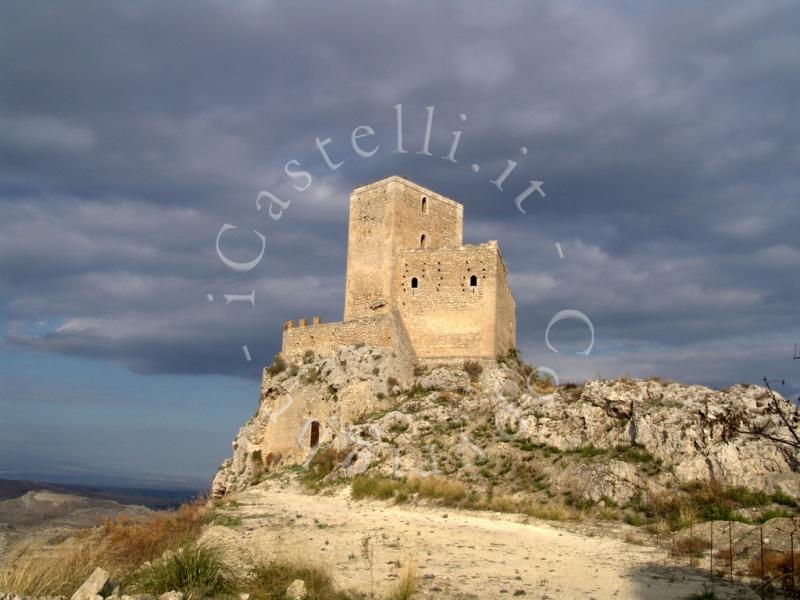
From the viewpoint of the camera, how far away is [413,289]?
27328 mm

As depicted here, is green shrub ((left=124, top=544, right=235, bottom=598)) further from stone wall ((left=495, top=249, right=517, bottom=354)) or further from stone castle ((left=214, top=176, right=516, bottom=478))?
stone wall ((left=495, top=249, right=517, bottom=354))

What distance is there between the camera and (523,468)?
58.0ft

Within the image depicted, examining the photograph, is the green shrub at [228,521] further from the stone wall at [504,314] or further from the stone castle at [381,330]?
the stone wall at [504,314]

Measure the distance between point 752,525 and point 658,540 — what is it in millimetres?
1776

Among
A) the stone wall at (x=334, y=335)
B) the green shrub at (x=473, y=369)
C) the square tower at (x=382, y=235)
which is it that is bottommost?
the green shrub at (x=473, y=369)

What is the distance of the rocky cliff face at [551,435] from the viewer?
15312 mm

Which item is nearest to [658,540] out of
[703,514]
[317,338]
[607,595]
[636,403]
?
[703,514]

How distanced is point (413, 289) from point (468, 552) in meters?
16.6

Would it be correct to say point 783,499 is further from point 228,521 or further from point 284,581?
point 228,521

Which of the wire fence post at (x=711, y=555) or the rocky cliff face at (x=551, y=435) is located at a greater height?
the rocky cliff face at (x=551, y=435)

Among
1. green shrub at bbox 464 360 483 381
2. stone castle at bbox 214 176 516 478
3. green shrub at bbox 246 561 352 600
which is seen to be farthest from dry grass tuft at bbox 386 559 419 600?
green shrub at bbox 464 360 483 381

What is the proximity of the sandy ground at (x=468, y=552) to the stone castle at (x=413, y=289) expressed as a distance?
10894 mm

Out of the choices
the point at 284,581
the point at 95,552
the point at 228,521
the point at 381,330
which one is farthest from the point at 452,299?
the point at 284,581

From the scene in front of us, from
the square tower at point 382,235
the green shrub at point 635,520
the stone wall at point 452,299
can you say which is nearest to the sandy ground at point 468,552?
the green shrub at point 635,520
